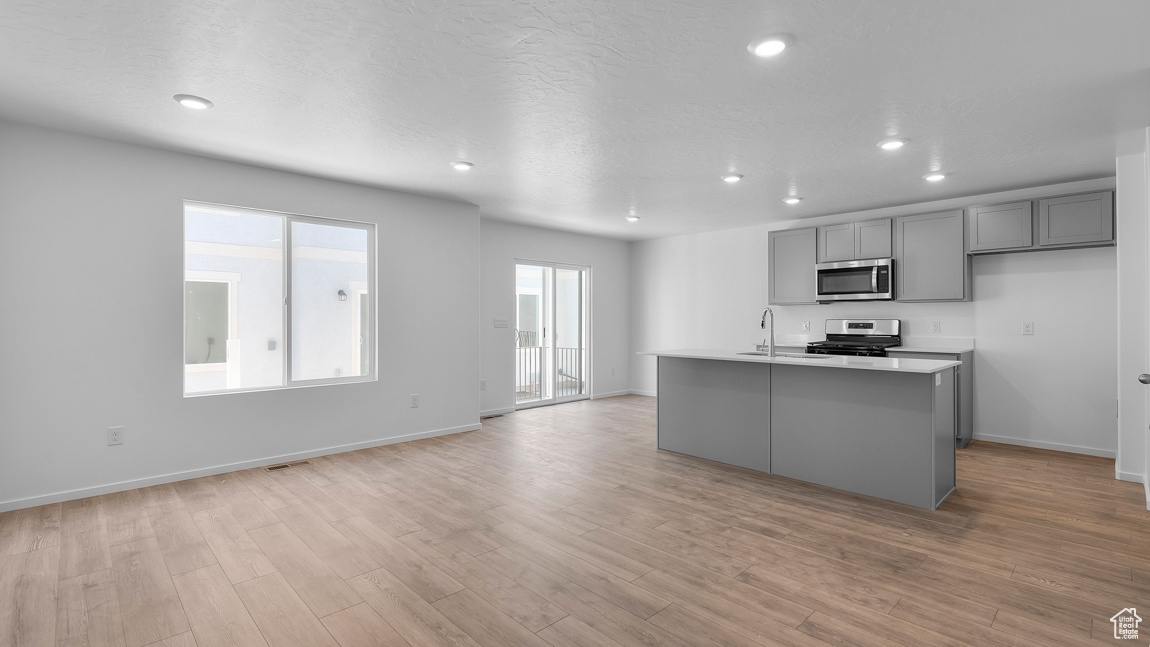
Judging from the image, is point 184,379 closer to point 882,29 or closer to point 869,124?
point 882,29

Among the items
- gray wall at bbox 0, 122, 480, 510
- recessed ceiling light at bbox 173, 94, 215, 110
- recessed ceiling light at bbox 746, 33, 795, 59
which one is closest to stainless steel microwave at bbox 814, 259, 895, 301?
recessed ceiling light at bbox 746, 33, 795, 59

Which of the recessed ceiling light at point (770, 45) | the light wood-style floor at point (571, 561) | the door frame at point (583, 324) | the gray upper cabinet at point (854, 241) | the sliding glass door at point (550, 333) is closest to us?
the light wood-style floor at point (571, 561)

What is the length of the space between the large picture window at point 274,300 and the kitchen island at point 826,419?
2.94 meters

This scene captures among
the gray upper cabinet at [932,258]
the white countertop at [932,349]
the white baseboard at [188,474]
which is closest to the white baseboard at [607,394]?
the white baseboard at [188,474]

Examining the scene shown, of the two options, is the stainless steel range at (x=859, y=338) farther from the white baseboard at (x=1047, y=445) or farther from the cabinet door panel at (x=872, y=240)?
the white baseboard at (x=1047, y=445)

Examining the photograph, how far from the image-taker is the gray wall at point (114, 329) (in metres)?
3.38

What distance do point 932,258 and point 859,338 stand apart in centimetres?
113

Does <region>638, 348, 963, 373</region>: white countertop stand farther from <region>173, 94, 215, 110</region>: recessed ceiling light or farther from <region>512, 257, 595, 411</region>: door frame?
<region>173, 94, 215, 110</region>: recessed ceiling light

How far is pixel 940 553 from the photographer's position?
270 centimetres

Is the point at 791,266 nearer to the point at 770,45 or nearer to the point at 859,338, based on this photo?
the point at 859,338

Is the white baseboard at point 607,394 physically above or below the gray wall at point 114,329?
below

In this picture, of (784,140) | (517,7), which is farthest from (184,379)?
(784,140)

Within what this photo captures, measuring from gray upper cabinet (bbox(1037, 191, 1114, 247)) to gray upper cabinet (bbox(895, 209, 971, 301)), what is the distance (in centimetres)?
60

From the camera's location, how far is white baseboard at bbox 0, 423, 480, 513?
3.43 metres
